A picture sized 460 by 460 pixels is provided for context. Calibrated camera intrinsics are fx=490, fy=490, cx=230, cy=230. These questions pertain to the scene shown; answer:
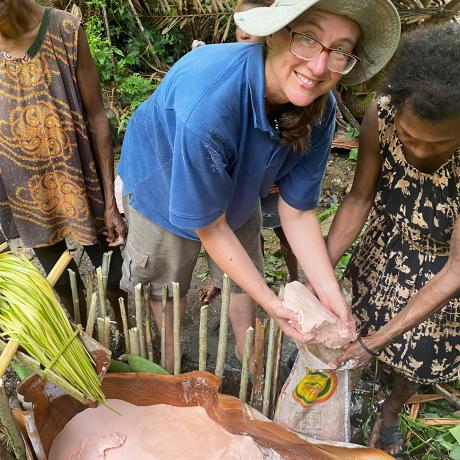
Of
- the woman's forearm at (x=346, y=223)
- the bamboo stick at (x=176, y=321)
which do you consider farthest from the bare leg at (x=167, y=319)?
the woman's forearm at (x=346, y=223)

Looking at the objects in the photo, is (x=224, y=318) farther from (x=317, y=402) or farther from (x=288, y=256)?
(x=288, y=256)

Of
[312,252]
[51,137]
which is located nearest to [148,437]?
[312,252]

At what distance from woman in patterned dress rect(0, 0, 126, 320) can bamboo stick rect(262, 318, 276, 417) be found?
0.88 metres

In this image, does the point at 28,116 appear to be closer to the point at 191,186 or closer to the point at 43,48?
the point at 43,48

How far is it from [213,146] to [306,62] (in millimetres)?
339

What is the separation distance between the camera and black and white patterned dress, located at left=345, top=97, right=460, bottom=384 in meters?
1.76

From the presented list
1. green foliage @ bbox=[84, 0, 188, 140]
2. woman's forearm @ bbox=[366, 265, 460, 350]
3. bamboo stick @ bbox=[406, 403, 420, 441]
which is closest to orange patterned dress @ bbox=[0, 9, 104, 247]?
woman's forearm @ bbox=[366, 265, 460, 350]

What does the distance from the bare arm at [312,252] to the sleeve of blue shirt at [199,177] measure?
481 mm

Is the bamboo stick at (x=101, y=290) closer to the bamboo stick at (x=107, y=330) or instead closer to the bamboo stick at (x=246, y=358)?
the bamboo stick at (x=107, y=330)

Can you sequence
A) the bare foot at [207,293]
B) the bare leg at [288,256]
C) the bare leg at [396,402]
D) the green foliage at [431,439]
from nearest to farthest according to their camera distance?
Answer: the bare leg at [396,402], the green foliage at [431,439], the bare leg at [288,256], the bare foot at [207,293]

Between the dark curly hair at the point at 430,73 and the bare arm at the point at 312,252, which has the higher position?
the dark curly hair at the point at 430,73

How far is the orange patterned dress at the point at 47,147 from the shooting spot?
1.89 metres

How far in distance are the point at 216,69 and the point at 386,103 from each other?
2.24ft

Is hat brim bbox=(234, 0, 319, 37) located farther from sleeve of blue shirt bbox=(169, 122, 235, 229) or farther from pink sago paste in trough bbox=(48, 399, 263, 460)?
pink sago paste in trough bbox=(48, 399, 263, 460)
